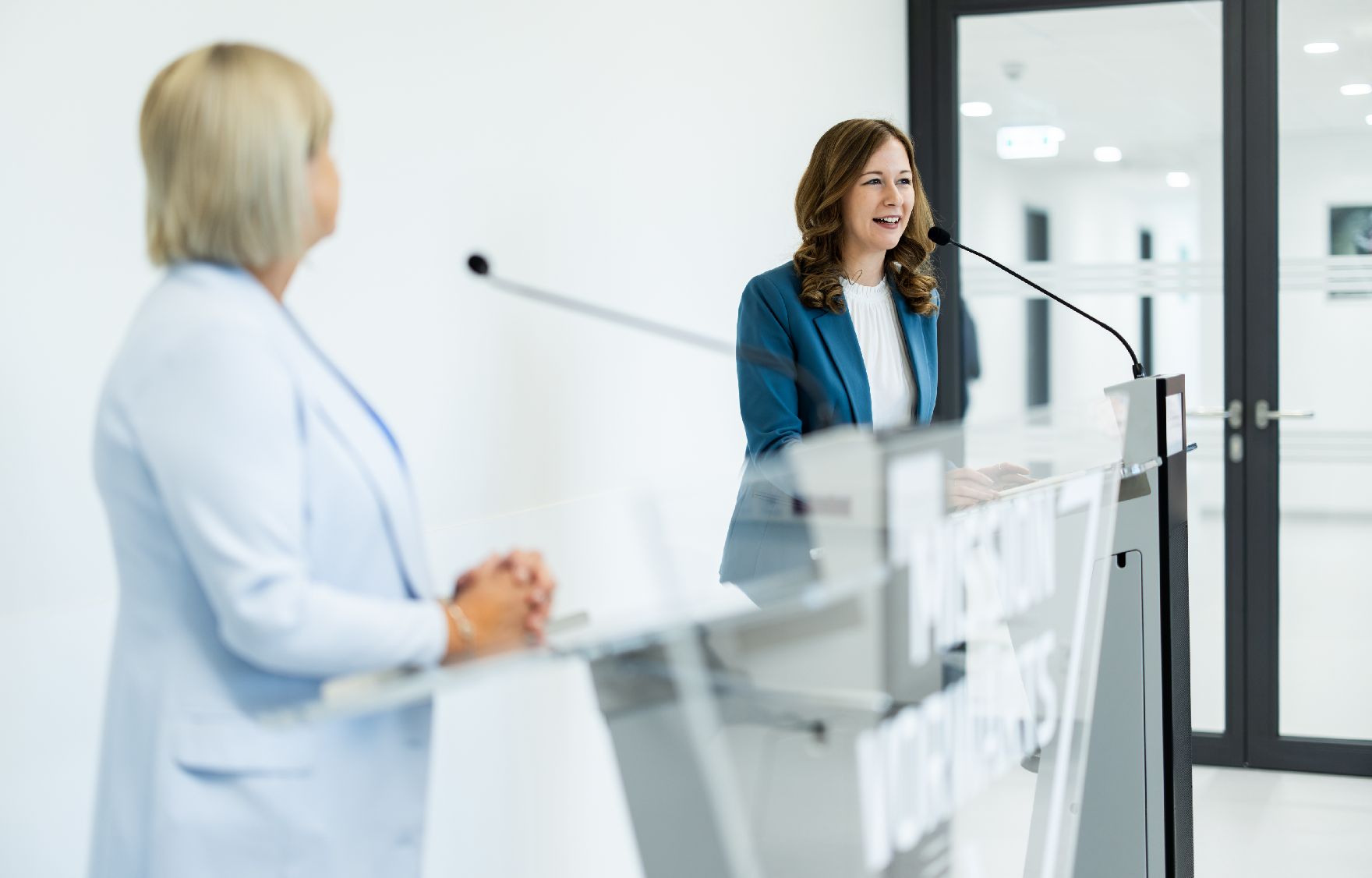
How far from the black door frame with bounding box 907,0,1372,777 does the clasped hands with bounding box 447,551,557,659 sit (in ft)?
9.12

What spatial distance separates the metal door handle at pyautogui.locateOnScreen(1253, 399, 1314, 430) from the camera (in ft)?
12.3

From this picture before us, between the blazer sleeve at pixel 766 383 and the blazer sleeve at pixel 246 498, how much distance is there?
3.88 ft

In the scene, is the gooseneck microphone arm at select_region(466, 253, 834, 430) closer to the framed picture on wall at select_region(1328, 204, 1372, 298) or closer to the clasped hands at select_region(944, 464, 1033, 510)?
the clasped hands at select_region(944, 464, 1033, 510)

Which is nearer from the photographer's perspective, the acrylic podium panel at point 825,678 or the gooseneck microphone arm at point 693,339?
the acrylic podium panel at point 825,678

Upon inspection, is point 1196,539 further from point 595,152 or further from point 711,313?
point 595,152

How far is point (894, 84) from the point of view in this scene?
13.0ft

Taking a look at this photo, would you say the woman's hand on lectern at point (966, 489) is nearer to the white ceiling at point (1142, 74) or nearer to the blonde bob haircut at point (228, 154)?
the blonde bob haircut at point (228, 154)

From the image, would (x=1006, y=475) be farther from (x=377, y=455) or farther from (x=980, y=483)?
(x=377, y=455)

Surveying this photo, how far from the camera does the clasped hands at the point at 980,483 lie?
148 centimetres

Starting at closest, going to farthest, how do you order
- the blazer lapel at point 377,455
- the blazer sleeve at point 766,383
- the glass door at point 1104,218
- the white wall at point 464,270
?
the blazer lapel at point 377,455
the white wall at point 464,270
the blazer sleeve at point 766,383
the glass door at point 1104,218

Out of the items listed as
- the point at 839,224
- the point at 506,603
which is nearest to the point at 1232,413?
the point at 839,224

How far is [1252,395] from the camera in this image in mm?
3773

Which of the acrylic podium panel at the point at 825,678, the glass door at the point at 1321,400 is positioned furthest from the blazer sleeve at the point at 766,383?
the glass door at the point at 1321,400

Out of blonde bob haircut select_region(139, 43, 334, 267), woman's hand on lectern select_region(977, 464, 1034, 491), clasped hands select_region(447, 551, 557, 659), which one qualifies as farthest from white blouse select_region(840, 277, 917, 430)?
blonde bob haircut select_region(139, 43, 334, 267)
